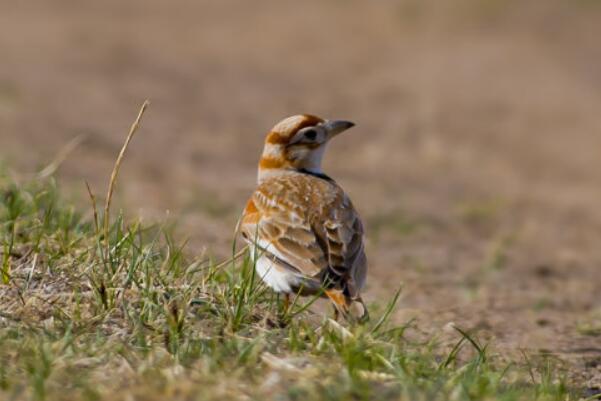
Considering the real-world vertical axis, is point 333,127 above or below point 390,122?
above

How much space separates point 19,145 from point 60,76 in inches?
202

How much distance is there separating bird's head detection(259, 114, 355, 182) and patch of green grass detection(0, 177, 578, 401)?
3.53 feet

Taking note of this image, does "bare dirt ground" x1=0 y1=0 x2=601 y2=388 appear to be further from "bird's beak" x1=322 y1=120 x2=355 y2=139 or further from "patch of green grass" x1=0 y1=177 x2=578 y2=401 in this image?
"patch of green grass" x1=0 y1=177 x2=578 y2=401

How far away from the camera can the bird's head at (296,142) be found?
7.19 metres

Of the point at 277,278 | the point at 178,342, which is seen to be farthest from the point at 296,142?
the point at 178,342

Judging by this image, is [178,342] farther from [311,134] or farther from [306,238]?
[311,134]

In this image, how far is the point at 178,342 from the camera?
5164 mm

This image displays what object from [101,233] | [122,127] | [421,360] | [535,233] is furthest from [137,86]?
[421,360]

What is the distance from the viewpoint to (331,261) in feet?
19.4

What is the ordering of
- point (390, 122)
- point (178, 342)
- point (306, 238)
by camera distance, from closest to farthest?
point (178, 342), point (306, 238), point (390, 122)

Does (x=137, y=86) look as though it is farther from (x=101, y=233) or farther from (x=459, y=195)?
(x=101, y=233)

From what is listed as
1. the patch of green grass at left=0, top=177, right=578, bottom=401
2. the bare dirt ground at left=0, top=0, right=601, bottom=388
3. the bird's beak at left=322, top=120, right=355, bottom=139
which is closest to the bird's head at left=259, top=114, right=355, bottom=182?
the bird's beak at left=322, top=120, right=355, bottom=139

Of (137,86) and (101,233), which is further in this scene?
(137,86)

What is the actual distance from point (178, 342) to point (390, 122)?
1119 centimetres
